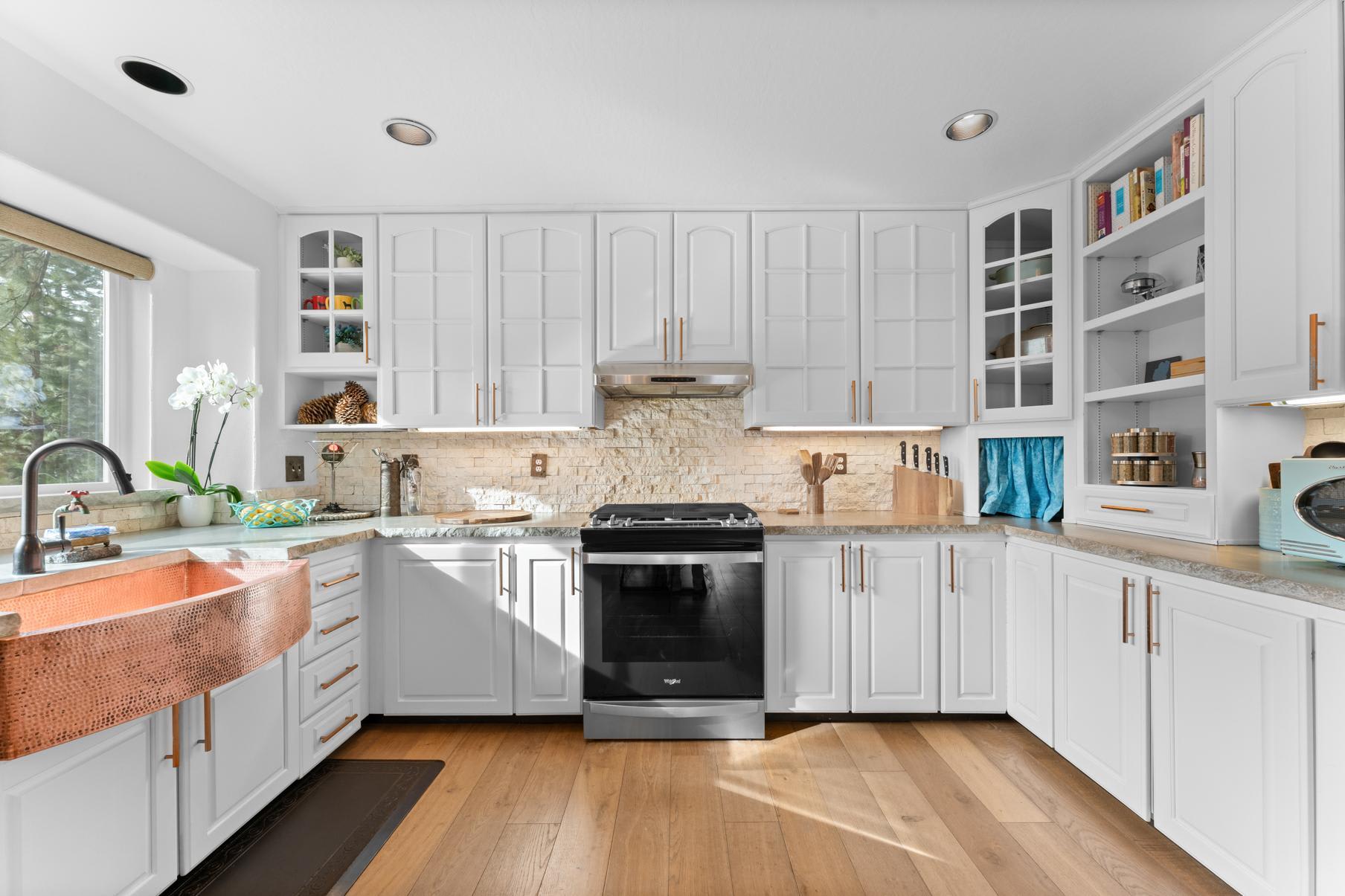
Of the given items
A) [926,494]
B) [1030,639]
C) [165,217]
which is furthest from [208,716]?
[926,494]

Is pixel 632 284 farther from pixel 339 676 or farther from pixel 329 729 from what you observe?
pixel 329 729

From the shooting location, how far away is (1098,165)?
2438 millimetres

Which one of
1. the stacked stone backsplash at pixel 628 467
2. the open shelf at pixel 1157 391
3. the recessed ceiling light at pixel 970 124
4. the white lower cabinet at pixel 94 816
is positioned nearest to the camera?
the white lower cabinet at pixel 94 816

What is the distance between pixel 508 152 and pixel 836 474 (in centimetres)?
217

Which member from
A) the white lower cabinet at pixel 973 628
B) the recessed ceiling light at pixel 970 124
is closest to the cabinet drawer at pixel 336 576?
the white lower cabinet at pixel 973 628

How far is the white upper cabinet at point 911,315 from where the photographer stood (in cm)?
291

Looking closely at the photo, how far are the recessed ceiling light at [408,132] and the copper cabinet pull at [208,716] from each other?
1928 mm

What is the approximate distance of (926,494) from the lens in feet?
9.99

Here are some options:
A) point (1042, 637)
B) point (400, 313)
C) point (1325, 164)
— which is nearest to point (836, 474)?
point (1042, 637)

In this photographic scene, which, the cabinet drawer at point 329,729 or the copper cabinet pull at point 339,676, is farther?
the copper cabinet pull at point 339,676

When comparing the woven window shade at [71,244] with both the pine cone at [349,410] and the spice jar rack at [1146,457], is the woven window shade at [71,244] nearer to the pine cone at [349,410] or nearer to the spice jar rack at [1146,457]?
the pine cone at [349,410]

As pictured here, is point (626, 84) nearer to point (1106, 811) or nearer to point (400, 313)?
point (400, 313)

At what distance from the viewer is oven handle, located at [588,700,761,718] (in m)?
2.48

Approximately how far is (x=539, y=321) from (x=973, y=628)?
2401 mm
